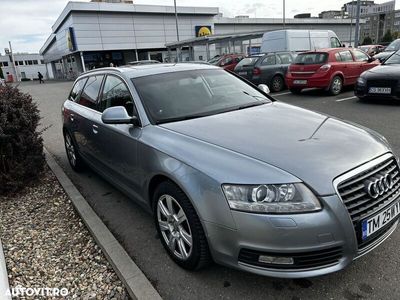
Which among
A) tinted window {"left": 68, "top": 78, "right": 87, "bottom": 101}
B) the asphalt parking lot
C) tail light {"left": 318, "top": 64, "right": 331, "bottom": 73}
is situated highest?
tinted window {"left": 68, "top": 78, "right": 87, "bottom": 101}

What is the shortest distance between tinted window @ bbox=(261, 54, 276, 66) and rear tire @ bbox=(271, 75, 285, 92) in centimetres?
56

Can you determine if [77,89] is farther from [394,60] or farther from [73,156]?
[394,60]

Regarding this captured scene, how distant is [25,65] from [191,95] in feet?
329

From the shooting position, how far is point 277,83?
13727 mm

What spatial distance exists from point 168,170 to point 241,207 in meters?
0.74

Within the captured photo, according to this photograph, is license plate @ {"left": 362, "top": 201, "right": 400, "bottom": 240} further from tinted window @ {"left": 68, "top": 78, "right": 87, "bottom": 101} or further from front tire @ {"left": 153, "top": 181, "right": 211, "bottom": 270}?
tinted window @ {"left": 68, "top": 78, "right": 87, "bottom": 101}

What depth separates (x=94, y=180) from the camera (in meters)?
5.19

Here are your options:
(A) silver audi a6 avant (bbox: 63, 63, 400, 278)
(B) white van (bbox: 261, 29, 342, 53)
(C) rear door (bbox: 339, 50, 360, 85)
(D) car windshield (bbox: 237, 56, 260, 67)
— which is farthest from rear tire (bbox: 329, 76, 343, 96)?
(A) silver audi a6 avant (bbox: 63, 63, 400, 278)

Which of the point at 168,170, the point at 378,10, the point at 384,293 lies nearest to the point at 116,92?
the point at 168,170

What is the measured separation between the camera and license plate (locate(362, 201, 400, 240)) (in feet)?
7.47

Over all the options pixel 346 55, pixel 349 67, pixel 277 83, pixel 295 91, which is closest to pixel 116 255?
pixel 295 91

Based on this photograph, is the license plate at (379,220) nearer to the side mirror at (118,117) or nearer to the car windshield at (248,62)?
the side mirror at (118,117)

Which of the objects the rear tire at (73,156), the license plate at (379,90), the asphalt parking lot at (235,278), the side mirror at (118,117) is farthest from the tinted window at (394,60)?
the side mirror at (118,117)

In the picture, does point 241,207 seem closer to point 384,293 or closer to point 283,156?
point 283,156
